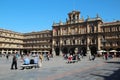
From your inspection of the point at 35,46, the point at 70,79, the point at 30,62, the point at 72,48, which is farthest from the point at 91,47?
the point at 70,79

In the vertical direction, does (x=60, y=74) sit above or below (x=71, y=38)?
below

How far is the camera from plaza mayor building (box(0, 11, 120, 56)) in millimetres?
68688

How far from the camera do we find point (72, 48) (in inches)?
3059

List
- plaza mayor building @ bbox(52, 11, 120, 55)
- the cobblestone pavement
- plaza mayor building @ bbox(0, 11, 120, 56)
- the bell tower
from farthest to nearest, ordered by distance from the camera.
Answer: the bell tower < plaza mayor building @ bbox(0, 11, 120, 56) < plaza mayor building @ bbox(52, 11, 120, 55) < the cobblestone pavement

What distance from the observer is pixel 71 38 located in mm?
78250

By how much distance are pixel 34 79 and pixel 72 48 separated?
65.5 m

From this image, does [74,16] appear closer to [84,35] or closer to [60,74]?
[84,35]

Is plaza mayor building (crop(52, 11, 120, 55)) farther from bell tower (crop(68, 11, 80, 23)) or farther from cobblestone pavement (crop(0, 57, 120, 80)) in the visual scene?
cobblestone pavement (crop(0, 57, 120, 80))

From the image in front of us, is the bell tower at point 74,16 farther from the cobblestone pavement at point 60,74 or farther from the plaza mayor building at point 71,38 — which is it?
the cobblestone pavement at point 60,74

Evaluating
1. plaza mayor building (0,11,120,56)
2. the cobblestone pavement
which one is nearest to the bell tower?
plaza mayor building (0,11,120,56)

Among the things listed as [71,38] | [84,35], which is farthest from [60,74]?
[71,38]

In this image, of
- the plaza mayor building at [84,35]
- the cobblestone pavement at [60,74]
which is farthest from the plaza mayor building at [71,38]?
the cobblestone pavement at [60,74]

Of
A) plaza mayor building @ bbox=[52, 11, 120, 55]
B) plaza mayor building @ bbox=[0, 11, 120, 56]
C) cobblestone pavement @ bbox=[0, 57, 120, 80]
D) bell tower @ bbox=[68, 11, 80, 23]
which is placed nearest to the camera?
cobblestone pavement @ bbox=[0, 57, 120, 80]

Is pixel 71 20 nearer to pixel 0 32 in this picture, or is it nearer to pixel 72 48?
pixel 72 48
